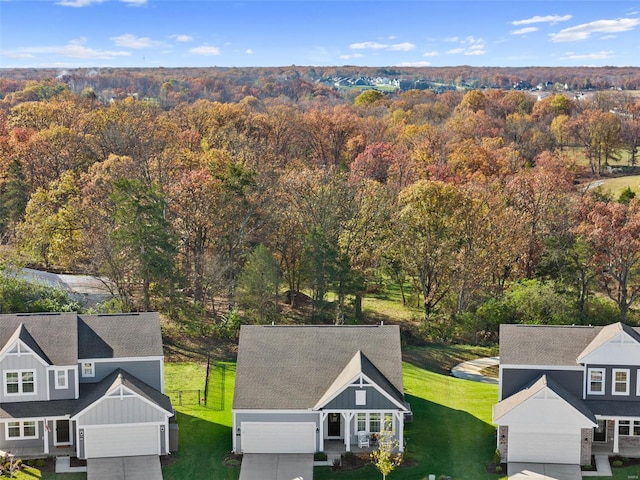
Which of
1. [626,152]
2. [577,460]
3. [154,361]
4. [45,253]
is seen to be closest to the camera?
[577,460]

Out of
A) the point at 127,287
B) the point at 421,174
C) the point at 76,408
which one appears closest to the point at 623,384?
the point at 76,408

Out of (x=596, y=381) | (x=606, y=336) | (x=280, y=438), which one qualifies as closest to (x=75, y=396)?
(x=280, y=438)

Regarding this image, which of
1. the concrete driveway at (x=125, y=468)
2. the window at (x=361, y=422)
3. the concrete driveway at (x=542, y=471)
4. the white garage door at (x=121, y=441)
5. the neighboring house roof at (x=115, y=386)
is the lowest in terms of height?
the concrete driveway at (x=125, y=468)

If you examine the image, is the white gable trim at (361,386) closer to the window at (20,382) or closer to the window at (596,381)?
the window at (596,381)

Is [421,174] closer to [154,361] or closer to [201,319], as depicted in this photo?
[201,319]

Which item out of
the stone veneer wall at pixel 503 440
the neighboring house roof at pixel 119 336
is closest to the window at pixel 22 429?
the neighboring house roof at pixel 119 336

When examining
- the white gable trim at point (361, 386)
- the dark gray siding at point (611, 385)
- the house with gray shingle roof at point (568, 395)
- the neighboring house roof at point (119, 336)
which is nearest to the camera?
the house with gray shingle roof at point (568, 395)

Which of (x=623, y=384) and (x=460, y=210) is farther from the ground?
(x=460, y=210)
